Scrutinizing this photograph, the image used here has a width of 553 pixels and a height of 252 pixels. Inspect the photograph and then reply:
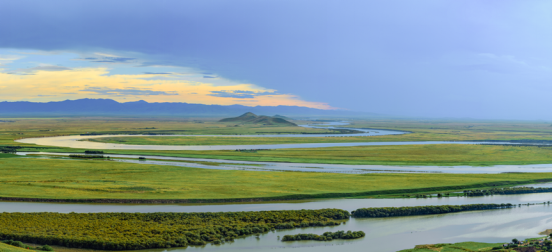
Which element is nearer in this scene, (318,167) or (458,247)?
(458,247)

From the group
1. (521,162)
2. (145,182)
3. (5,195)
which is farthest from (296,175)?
(521,162)

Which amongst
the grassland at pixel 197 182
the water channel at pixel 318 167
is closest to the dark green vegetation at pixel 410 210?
the grassland at pixel 197 182

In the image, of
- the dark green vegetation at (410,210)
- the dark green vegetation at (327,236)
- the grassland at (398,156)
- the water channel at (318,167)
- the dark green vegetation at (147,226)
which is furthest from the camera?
the grassland at (398,156)

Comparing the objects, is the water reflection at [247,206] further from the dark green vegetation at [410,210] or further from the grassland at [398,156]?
the grassland at [398,156]

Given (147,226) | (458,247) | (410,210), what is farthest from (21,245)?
(410,210)

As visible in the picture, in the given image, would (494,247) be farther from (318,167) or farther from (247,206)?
(318,167)
